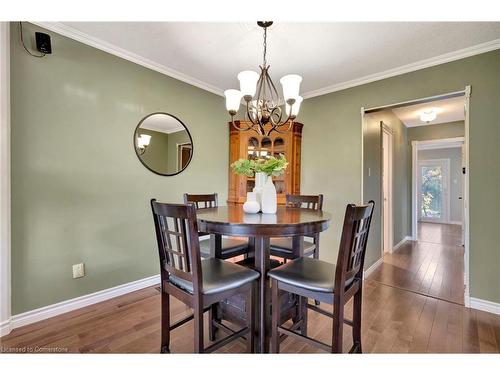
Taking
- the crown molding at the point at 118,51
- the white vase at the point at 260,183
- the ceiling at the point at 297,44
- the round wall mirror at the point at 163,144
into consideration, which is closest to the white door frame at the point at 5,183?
the crown molding at the point at 118,51

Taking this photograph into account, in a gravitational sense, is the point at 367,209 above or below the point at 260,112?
below

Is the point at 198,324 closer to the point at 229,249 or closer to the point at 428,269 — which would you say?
the point at 229,249

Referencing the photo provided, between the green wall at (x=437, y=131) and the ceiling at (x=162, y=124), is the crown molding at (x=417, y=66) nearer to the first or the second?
the ceiling at (x=162, y=124)

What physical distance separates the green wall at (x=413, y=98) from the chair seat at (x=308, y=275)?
171 centimetres

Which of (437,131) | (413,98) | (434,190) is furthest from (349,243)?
(434,190)

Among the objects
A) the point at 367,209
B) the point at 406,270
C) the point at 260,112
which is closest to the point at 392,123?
the point at 406,270

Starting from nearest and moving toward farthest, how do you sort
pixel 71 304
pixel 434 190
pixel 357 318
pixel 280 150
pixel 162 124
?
pixel 357 318
pixel 71 304
pixel 162 124
pixel 280 150
pixel 434 190


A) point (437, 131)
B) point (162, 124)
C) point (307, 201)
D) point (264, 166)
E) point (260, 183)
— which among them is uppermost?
point (437, 131)

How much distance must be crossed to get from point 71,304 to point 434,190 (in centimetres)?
910

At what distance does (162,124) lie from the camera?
260 cm
